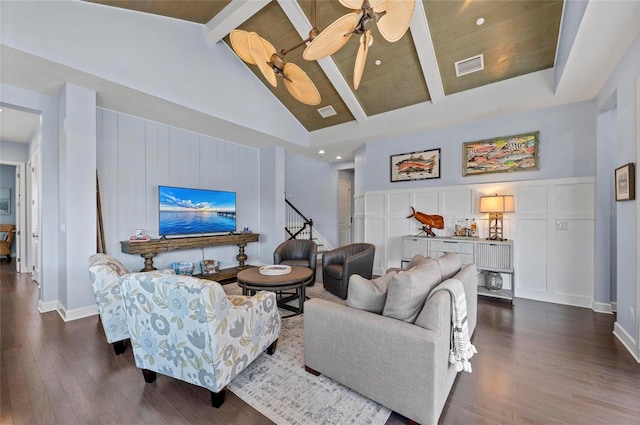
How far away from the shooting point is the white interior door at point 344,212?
8.59 m

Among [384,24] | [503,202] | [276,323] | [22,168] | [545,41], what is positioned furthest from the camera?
[22,168]

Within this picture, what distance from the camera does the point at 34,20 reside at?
2.67 meters

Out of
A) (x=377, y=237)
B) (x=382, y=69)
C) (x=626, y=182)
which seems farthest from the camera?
(x=377, y=237)

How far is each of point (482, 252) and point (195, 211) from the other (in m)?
4.97

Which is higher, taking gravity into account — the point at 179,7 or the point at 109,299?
the point at 179,7

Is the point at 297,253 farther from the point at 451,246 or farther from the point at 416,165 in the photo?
the point at 416,165

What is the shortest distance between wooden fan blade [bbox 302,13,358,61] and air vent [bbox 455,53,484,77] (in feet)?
8.26

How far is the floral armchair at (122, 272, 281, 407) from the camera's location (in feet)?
5.28

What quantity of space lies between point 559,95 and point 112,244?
682 centimetres

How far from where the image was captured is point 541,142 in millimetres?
3988

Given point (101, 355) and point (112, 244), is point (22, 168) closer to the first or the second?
point (112, 244)

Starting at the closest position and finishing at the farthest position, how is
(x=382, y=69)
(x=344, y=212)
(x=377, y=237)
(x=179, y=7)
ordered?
(x=179, y=7)
(x=382, y=69)
(x=377, y=237)
(x=344, y=212)

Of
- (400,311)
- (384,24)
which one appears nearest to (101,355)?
(400,311)

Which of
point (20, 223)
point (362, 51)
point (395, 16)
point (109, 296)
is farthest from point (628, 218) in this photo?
point (20, 223)
